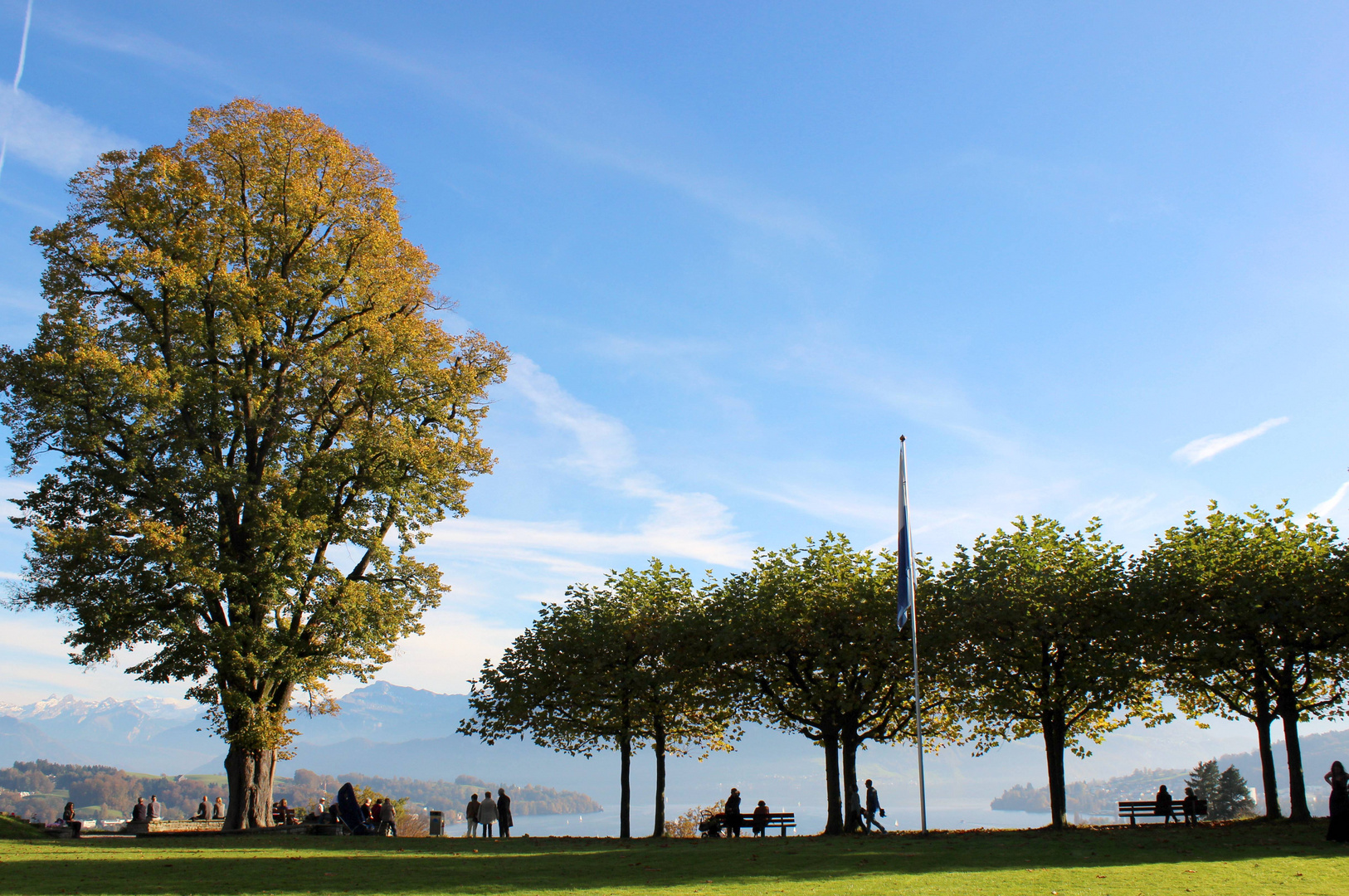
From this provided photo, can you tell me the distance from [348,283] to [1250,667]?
35062 millimetres

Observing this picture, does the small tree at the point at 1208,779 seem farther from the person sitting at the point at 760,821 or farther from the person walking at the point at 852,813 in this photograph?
the person sitting at the point at 760,821

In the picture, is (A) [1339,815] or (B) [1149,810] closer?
(A) [1339,815]

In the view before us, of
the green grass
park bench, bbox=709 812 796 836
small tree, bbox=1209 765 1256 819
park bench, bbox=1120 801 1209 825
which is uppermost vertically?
park bench, bbox=1120 801 1209 825

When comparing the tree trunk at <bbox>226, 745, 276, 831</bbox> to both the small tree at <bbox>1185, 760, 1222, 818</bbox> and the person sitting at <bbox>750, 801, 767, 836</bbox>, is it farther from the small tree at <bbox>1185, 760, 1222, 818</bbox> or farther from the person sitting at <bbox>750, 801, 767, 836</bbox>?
the small tree at <bbox>1185, 760, 1222, 818</bbox>

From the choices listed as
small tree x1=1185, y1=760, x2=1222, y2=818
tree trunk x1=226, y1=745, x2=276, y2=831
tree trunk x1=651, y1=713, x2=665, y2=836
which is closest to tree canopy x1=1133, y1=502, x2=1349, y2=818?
tree trunk x1=651, y1=713, x2=665, y2=836

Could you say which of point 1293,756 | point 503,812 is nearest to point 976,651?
point 1293,756

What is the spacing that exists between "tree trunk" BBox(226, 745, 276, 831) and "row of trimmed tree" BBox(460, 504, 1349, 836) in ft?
29.3

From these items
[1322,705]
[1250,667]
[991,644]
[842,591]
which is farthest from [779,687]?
[1322,705]

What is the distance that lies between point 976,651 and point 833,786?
7119 mm

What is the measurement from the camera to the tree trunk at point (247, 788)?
102ft

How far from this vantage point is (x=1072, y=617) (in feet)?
105

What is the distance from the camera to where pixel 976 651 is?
32750 millimetres

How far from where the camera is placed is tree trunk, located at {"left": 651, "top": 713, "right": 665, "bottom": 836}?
36500 mm

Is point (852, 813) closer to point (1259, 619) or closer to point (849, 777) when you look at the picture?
point (849, 777)
